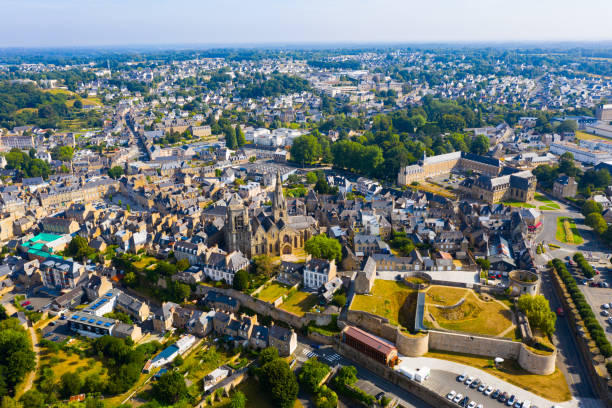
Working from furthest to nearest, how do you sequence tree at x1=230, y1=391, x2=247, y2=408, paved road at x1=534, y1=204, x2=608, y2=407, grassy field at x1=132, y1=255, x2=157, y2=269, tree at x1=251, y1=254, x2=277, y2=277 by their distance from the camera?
1. grassy field at x1=132, y1=255, x2=157, y2=269
2. tree at x1=251, y1=254, x2=277, y2=277
3. paved road at x1=534, y1=204, x2=608, y2=407
4. tree at x1=230, y1=391, x2=247, y2=408

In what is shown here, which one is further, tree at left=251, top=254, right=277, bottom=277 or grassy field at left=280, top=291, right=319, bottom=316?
tree at left=251, top=254, right=277, bottom=277

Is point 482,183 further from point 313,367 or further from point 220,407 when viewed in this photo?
point 220,407

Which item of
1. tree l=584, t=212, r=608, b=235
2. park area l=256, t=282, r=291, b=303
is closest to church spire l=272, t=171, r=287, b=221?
park area l=256, t=282, r=291, b=303

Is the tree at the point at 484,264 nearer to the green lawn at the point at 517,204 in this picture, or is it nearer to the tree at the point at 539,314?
the tree at the point at 539,314

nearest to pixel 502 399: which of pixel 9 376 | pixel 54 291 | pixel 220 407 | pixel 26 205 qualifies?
pixel 220 407

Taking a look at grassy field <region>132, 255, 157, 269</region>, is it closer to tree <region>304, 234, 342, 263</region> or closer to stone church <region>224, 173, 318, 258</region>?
stone church <region>224, 173, 318, 258</region>

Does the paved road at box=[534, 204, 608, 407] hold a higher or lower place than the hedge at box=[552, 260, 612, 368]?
lower

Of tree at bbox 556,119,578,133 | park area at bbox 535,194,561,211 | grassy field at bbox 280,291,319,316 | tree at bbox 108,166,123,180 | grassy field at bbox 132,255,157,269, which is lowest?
park area at bbox 535,194,561,211

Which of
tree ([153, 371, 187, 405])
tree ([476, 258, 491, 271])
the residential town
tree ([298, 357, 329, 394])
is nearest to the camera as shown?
tree ([153, 371, 187, 405])
